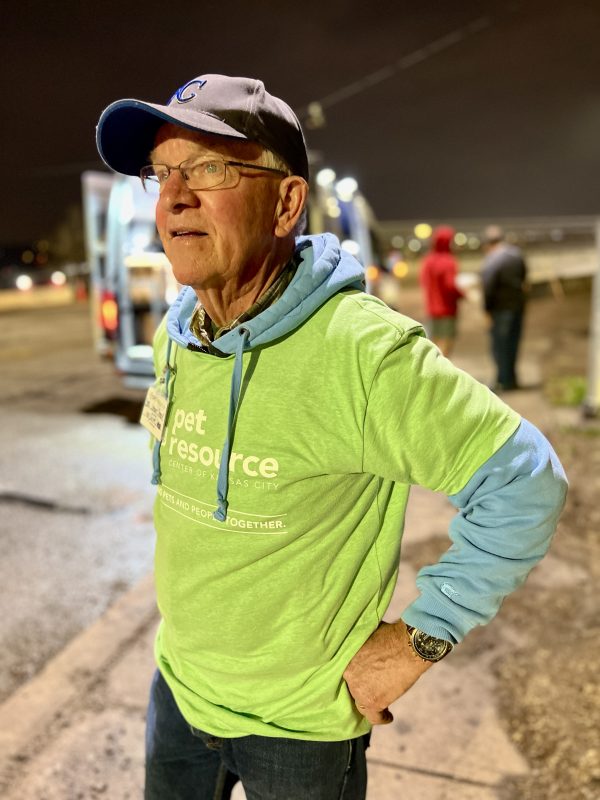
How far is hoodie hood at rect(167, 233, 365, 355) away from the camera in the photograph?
1312 mm

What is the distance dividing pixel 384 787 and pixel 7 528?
336cm

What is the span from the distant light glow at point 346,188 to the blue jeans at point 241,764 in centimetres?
894

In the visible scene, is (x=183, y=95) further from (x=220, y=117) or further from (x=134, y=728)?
(x=134, y=728)

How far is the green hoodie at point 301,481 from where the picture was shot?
49.4 inches

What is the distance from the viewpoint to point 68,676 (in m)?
3.06

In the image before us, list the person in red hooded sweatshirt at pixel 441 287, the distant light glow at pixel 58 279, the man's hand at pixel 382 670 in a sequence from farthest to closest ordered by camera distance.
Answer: the distant light glow at pixel 58 279
the person in red hooded sweatshirt at pixel 441 287
the man's hand at pixel 382 670

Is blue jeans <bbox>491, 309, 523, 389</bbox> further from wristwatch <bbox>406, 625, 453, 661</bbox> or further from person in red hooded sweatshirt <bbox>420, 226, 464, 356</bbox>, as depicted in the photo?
wristwatch <bbox>406, 625, 453, 661</bbox>

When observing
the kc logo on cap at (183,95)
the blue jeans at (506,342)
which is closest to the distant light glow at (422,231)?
the blue jeans at (506,342)

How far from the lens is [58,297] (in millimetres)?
30656

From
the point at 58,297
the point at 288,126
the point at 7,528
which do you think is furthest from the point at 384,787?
the point at 58,297

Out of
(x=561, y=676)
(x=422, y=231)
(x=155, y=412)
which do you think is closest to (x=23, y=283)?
(x=422, y=231)

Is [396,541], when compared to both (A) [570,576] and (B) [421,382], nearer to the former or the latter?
(B) [421,382]

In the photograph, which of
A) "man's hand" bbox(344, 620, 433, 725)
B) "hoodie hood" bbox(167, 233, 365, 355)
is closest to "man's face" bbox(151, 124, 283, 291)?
"hoodie hood" bbox(167, 233, 365, 355)

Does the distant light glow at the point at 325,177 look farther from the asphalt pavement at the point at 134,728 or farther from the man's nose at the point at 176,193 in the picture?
the man's nose at the point at 176,193
